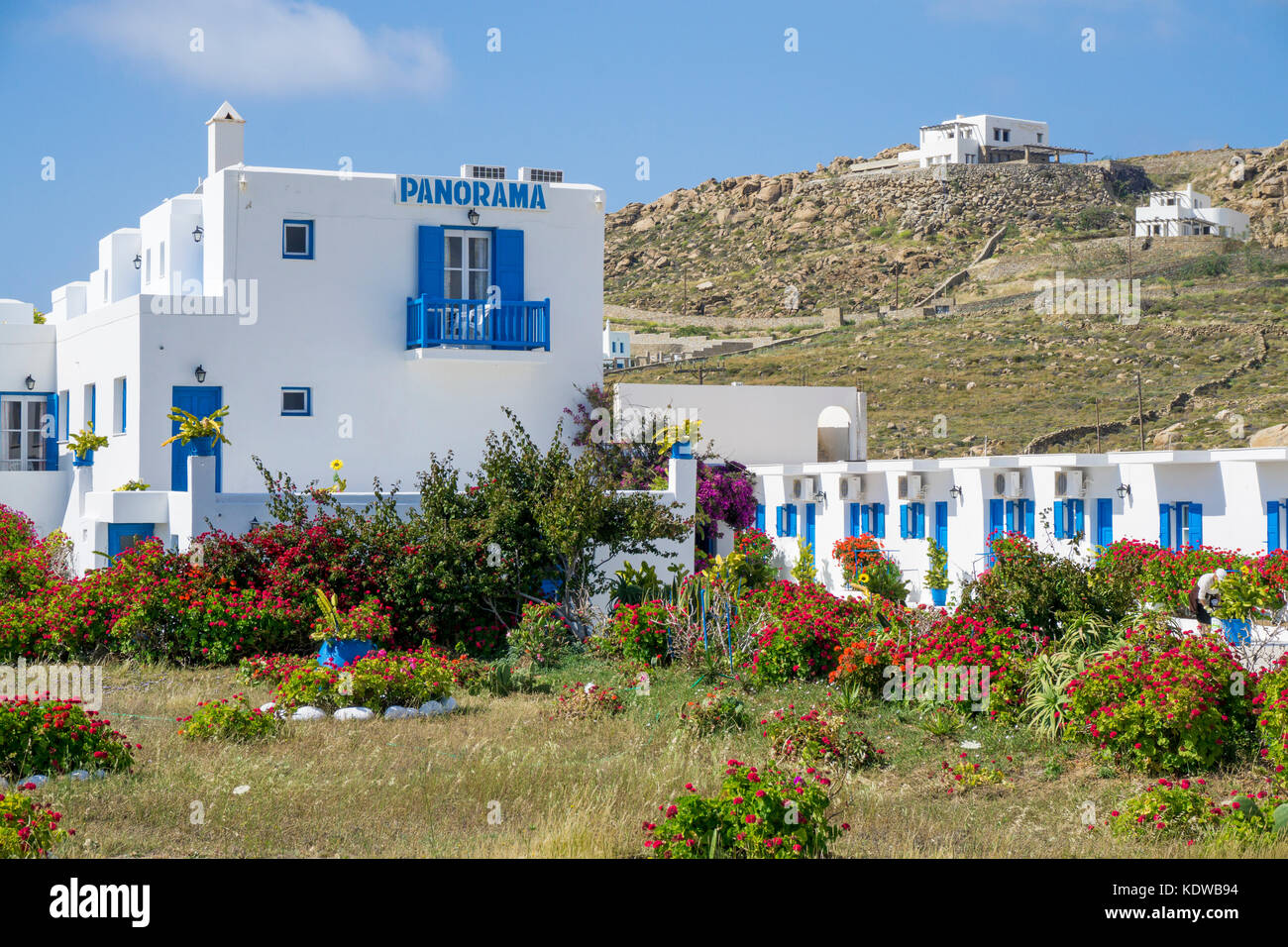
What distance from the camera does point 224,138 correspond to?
22.5 m

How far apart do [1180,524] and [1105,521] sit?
1.35 metres

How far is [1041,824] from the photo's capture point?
9070 mm

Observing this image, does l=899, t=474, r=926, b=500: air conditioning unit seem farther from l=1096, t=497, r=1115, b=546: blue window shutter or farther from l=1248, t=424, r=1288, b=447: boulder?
l=1248, t=424, r=1288, b=447: boulder

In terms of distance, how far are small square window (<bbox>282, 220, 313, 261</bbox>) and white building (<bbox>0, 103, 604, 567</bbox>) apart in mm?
23

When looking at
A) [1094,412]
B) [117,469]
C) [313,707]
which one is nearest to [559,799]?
[313,707]

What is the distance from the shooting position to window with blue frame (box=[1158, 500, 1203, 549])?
18578mm

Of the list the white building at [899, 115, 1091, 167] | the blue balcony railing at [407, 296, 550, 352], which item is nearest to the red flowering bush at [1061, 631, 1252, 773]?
the blue balcony railing at [407, 296, 550, 352]

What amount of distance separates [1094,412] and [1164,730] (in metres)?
34.1

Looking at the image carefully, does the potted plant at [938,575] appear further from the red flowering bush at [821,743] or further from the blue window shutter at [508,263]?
the red flowering bush at [821,743]

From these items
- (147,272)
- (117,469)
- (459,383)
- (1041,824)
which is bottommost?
(1041,824)

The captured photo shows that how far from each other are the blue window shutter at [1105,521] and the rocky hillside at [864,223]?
53057 millimetres

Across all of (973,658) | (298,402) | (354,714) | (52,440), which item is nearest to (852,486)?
(298,402)

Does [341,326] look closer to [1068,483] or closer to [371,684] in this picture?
[371,684]

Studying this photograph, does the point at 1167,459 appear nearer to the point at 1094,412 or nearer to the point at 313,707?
the point at 313,707
